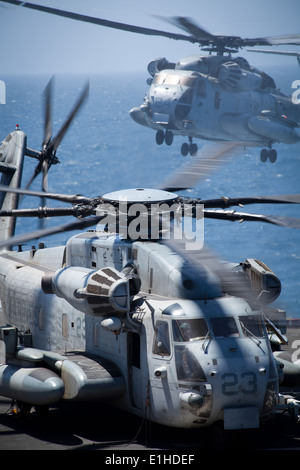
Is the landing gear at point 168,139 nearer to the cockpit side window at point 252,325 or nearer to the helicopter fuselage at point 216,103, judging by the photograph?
the helicopter fuselage at point 216,103

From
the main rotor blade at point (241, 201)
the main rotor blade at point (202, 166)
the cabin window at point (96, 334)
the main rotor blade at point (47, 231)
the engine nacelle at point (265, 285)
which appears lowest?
the cabin window at point (96, 334)

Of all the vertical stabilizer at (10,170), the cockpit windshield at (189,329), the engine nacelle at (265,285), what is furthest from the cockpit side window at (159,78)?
the cockpit windshield at (189,329)

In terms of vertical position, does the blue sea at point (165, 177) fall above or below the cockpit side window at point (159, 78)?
below

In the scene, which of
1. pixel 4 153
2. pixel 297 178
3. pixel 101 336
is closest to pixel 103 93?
pixel 297 178

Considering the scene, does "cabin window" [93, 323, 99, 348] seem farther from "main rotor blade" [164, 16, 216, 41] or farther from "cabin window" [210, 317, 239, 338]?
"main rotor blade" [164, 16, 216, 41]

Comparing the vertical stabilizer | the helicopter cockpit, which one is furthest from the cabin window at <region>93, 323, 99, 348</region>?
the vertical stabilizer

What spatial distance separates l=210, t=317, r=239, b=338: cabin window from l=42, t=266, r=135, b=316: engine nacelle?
2.08 meters

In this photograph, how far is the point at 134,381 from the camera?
17531 millimetres

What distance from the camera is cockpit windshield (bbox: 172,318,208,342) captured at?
16.6 m

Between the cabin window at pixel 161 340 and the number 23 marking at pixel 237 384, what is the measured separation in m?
1.49

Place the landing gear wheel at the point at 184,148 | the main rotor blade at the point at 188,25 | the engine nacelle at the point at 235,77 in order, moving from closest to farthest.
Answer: the main rotor blade at the point at 188,25, the engine nacelle at the point at 235,77, the landing gear wheel at the point at 184,148

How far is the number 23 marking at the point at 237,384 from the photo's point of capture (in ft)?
52.5

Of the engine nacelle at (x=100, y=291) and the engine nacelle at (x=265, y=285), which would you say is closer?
the engine nacelle at (x=100, y=291)
